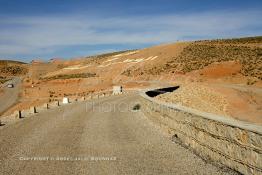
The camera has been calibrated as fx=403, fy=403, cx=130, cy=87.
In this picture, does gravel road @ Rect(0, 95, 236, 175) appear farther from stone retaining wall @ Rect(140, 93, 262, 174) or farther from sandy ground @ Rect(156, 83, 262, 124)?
sandy ground @ Rect(156, 83, 262, 124)

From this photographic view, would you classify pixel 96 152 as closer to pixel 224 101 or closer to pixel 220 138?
pixel 220 138

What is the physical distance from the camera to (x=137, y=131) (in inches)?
675

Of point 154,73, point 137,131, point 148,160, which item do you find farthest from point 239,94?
point 154,73

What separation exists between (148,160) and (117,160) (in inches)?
36.0

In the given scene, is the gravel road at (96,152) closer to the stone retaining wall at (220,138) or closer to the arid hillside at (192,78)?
the stone retaining wall at (220,138)

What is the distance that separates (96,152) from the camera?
42.3 feet

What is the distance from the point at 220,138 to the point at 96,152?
4373 mm

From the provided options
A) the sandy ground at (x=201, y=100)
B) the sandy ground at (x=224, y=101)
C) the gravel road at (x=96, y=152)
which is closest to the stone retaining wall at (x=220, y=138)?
the gravel road at (x=96, y=152)

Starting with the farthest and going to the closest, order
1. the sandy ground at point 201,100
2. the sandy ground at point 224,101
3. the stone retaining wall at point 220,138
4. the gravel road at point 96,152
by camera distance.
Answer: the sandy ground at point 201,100
the sandy ground at point 224,101
the gravel road at point 96,152
the stone retaining wall at point 220,138

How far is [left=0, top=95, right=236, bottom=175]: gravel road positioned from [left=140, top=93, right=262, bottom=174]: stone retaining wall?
1.12 feet

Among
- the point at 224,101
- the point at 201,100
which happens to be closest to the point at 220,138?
the point at 201,100

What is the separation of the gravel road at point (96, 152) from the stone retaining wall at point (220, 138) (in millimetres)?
341

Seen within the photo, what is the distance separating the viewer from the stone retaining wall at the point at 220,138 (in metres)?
8.62

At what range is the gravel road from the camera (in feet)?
34.8
